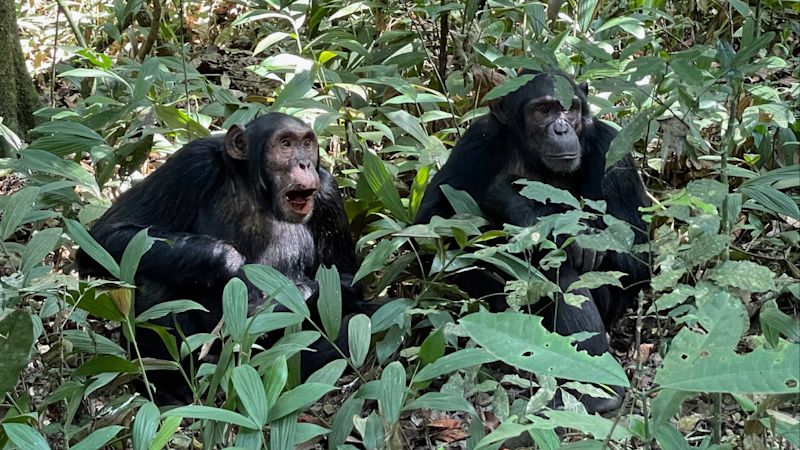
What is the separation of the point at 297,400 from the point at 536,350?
4.83ft

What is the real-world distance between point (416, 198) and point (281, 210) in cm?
92

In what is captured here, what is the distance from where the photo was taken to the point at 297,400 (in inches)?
175

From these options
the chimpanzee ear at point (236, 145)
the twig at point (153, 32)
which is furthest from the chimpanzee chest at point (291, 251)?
the twig at point (153, 32)

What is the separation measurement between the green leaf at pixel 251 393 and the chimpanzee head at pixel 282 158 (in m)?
2.76

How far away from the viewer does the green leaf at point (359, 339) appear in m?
5.07

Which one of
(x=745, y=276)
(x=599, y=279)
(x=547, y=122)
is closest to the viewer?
(x=745, y=276)

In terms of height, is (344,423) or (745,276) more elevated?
(745,276)

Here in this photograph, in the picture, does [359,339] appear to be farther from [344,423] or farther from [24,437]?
[24,437]

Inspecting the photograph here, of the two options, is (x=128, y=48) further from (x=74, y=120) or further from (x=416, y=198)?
(x=416, y=198)

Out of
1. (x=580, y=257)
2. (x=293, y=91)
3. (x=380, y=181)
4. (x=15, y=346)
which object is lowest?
(x=580, y=257)

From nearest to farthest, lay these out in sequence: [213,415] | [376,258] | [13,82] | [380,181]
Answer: [213,415] → [376,258] → [380,181] → [13,82]

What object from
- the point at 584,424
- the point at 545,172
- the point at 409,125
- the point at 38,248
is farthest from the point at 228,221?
the point at 584,424

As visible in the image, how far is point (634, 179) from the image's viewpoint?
705 centimetres

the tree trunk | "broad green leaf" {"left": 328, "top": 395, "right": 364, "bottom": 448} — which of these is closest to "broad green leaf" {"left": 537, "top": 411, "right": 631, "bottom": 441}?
"broad green leaf" {"left": 328, "top": 395, "right": 364, "bottom": 448}
